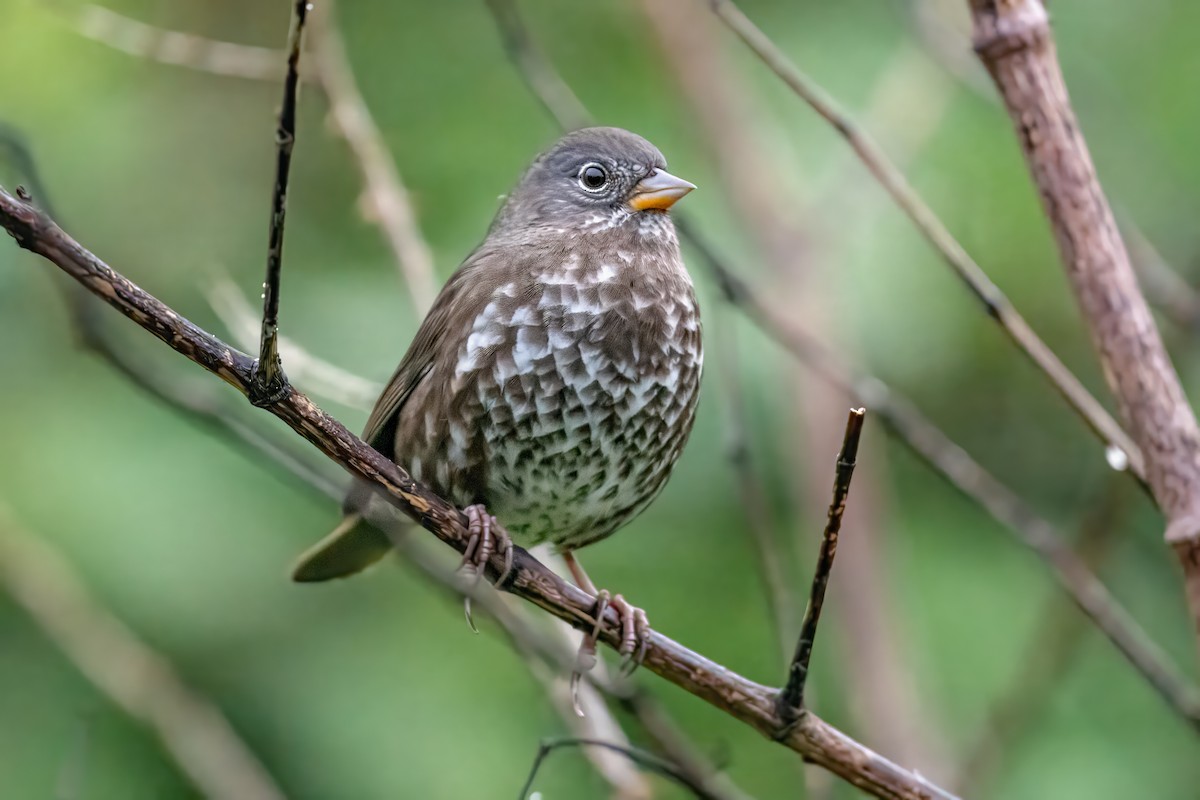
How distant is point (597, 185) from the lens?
3.98 meters

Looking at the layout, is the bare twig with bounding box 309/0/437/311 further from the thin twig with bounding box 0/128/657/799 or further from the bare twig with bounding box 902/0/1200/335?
the bare twig with bounding box 902/0/1200/335

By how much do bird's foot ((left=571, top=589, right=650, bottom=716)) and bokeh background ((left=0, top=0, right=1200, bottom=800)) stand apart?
2.79ft

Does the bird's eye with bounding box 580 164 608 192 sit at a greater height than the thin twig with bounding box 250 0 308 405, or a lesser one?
greater

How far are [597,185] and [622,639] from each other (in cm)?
138

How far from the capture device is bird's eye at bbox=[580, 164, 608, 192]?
3977 millimetres

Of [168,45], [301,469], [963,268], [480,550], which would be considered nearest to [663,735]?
[480,550]

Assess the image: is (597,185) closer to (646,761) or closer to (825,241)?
(646,761)

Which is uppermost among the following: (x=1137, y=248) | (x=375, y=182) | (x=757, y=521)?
(x=1137, y=248)

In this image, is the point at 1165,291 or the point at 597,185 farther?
the point at 597,185

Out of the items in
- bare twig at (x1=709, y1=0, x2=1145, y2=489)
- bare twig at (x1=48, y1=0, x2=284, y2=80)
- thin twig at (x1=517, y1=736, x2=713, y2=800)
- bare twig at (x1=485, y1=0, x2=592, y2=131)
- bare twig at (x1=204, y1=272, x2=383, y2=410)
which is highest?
bare twig at (x1=48, y1=0, x2=284, y2=80)

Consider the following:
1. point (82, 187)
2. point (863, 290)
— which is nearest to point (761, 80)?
point (863, 290)

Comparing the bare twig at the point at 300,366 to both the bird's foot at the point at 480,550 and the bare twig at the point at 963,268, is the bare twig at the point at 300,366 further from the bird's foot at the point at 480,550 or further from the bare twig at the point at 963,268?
the bare twig at the point at 963,268

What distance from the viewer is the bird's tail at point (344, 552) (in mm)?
3691

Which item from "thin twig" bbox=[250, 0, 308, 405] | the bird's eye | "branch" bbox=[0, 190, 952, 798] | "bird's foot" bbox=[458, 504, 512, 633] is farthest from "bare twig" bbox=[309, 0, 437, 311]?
"thin twig" bbox=[250, 0, 308, 405]
